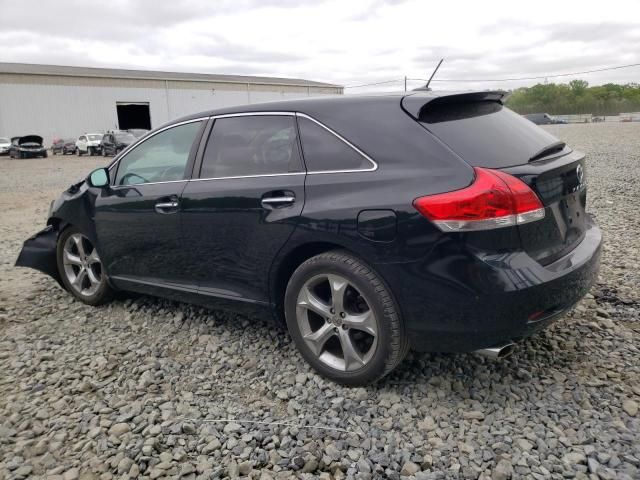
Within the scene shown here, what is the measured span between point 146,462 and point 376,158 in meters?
1.90

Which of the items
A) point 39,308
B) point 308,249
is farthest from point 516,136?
point 39,308

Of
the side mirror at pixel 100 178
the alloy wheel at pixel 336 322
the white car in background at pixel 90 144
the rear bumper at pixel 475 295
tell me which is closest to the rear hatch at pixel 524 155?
the rear bumper at pixel 475 295

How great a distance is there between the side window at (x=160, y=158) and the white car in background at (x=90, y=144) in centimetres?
2930

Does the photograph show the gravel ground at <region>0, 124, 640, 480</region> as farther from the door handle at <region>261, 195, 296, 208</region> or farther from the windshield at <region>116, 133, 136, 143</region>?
the windshield at <region>116, 133, 136, 143</region>

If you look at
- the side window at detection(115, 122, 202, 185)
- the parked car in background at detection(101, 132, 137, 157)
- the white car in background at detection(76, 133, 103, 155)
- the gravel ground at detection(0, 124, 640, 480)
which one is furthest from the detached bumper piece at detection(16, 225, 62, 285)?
the white car in background at detection(76, 133, 103, 155)

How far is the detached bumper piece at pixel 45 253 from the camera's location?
189 inches

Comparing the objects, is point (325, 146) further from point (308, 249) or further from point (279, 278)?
point (279, 278)

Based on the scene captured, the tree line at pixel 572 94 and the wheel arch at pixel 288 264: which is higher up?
the tree line at pixel 572 94

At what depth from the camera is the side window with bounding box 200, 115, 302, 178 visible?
10.7 feet

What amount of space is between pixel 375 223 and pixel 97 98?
4480 cm

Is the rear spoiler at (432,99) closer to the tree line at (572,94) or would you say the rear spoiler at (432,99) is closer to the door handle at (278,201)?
the door handle at (278,201)

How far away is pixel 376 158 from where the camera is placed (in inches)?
112

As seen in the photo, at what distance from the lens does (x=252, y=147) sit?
3445 millimetres

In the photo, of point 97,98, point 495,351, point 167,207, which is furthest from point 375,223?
point 97,98
